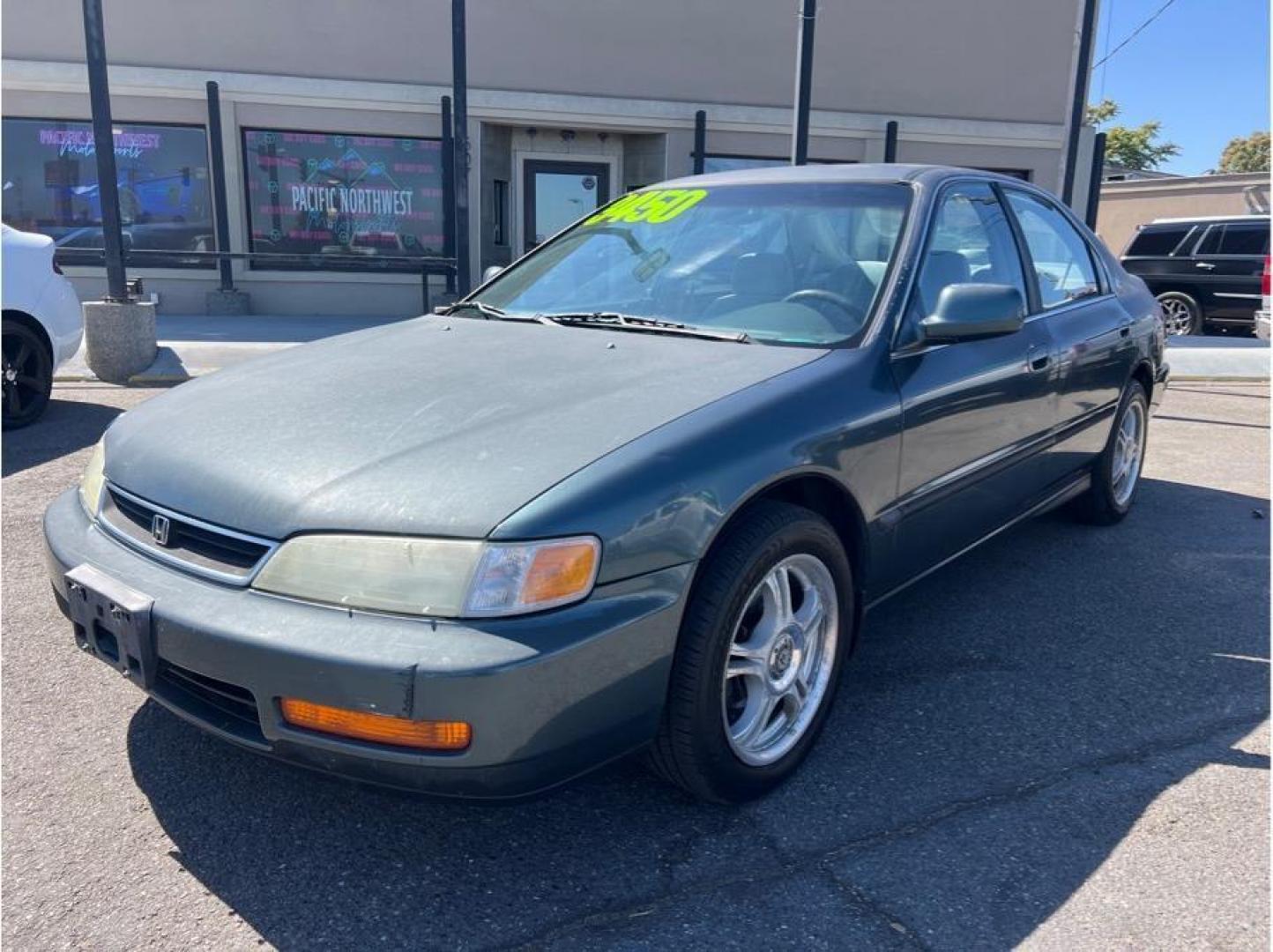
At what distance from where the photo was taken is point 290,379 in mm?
2941

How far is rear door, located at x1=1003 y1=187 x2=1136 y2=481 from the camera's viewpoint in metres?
4.01

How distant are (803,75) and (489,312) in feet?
22.3

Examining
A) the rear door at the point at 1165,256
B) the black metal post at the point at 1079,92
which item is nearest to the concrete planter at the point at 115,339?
the black metal post at the point at 1079,92

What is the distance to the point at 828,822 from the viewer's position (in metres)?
2.53

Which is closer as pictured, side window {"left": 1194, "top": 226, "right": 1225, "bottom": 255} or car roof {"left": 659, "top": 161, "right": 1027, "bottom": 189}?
car roof {"left": 659, "top": 161, "right": 1027, "bottom": 189}

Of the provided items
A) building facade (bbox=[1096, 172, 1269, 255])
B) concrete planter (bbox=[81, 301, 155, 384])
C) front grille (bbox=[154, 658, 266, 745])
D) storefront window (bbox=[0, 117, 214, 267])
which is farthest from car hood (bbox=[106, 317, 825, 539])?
building facade (bbox=[1096, 172, 1269, 255])

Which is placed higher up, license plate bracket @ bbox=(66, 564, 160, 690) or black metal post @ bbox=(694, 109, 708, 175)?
black metal post @ bbox=(694, 109, 708, 175)

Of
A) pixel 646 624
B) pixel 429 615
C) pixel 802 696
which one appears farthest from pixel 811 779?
pixel 429 615

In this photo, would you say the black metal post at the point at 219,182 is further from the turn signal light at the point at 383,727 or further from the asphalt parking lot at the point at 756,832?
the turn signal light at the point at 383,727

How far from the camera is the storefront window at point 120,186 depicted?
12.7 m

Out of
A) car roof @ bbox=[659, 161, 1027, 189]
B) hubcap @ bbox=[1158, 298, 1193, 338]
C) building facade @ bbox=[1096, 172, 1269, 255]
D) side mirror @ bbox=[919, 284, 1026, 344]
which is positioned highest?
building facade @ bbox=[1096, 172, 1269, 255]

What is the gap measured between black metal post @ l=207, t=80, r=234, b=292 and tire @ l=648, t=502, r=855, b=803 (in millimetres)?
12040

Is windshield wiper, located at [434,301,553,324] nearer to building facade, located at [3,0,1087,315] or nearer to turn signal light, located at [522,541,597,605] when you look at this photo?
turn signal light, located at [522,541,597,605]

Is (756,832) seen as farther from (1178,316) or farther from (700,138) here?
(1178,316)
